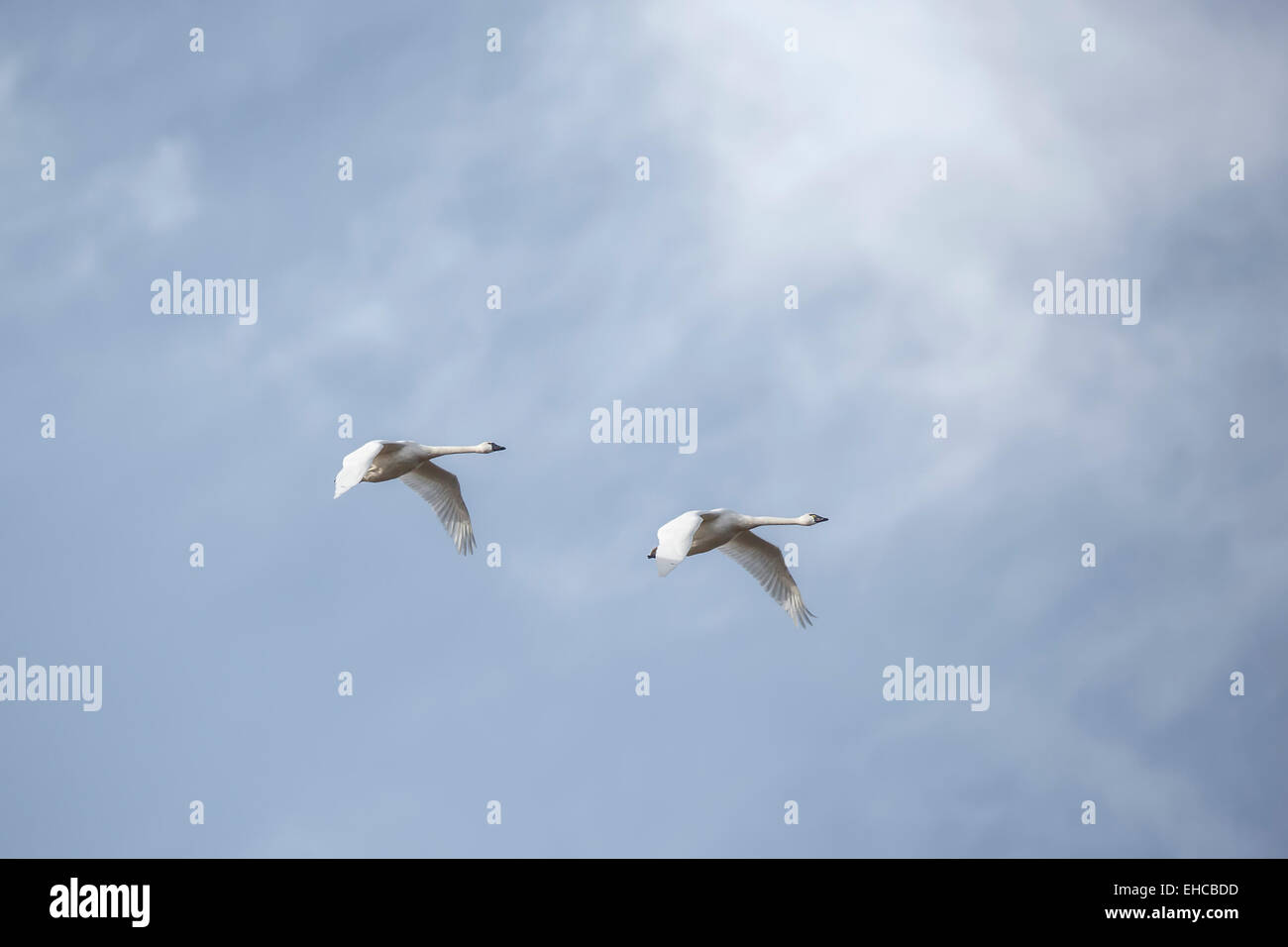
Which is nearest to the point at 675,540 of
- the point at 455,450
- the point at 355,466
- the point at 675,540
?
the point at 675,540

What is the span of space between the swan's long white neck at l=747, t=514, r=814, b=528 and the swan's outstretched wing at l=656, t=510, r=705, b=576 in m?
2.43

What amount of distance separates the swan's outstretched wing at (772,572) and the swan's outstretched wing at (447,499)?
5.89 meters

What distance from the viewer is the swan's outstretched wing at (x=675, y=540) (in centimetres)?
3300

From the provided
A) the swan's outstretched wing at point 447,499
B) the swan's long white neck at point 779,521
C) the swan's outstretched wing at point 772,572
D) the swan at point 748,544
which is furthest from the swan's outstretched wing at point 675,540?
the swan's outstretched wing at point 447,499

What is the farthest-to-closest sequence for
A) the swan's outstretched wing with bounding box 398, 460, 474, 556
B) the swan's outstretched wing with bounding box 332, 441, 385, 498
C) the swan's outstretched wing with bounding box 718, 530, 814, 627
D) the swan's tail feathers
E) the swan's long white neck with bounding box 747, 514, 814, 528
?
the swan's outstretched wing with bounding box 398, 460, 474, 556 < the swan's outstretched wing with bounding box 718, 530, 814, 627 < the swan's long white neck with bounding box 747, 514, 814, 528 < the swan's outstretched wing with bounding box 332, 441, 385, 498 < the swan's tail feathers

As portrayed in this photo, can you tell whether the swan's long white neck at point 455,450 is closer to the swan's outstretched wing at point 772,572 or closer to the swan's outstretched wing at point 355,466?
the swan's outstretched wing at point 355,466

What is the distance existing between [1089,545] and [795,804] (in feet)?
43.8

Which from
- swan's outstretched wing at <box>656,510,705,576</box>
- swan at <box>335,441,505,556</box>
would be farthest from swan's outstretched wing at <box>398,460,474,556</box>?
swan's outstretched wing at <box>656,510,705,576</box>

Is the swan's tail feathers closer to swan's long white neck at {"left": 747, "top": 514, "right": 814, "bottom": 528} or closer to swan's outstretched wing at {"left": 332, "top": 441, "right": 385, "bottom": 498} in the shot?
swan's long white neck at {"left": 747, "top": 514, "right": 814, "bottom": 528}

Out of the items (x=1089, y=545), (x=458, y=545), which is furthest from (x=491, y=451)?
(x=1089, y=545)

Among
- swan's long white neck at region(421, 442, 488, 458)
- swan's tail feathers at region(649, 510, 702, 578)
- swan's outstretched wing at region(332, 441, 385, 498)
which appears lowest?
swan's tail feathers at region(649, 510, 702, 578)

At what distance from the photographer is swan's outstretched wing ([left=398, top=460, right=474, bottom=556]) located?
44.0 meters

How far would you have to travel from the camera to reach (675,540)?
3534 cm

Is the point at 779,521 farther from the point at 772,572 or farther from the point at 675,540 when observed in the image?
the point at 675,540
